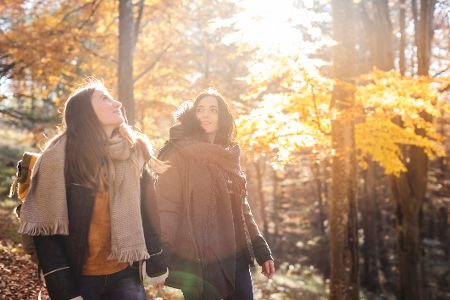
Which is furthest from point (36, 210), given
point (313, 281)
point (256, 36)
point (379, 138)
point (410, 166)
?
point (313, 281)

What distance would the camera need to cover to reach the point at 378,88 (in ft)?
23.4

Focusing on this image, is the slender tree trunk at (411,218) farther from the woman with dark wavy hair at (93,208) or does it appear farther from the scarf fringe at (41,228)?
the scarf fringe at (41,228)

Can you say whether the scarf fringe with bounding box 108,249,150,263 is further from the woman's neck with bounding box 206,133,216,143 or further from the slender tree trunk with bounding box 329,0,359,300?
the slender tree trunk with bounding box 329,0,359,300

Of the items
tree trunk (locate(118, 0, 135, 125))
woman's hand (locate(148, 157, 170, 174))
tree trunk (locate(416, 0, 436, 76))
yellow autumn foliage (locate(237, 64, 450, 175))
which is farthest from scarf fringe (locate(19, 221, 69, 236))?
A: tree trunk (locate(416, 0, 436, 76))

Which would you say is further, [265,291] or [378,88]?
[265,291]

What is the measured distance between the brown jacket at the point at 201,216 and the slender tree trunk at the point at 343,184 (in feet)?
12.6

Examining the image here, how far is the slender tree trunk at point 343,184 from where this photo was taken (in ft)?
23.3

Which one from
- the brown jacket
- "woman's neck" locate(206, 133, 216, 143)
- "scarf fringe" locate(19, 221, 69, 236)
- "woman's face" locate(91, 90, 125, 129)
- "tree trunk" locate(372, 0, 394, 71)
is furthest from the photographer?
"tree trunk" locate(372, 0, 394, 71)

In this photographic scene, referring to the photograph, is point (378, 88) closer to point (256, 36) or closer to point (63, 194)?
point (256, 36)

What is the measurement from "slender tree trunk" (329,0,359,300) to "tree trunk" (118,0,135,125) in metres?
4.12

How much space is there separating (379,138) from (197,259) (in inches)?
229

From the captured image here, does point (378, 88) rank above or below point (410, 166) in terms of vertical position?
A: above

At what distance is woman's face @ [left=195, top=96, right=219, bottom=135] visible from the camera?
3.64 meters

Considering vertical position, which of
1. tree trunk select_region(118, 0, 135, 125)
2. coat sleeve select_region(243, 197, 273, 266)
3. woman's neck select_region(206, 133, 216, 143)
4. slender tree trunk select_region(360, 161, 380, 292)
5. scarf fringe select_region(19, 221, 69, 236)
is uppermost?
tree trunk select_region(118, 0, 135, 125)
